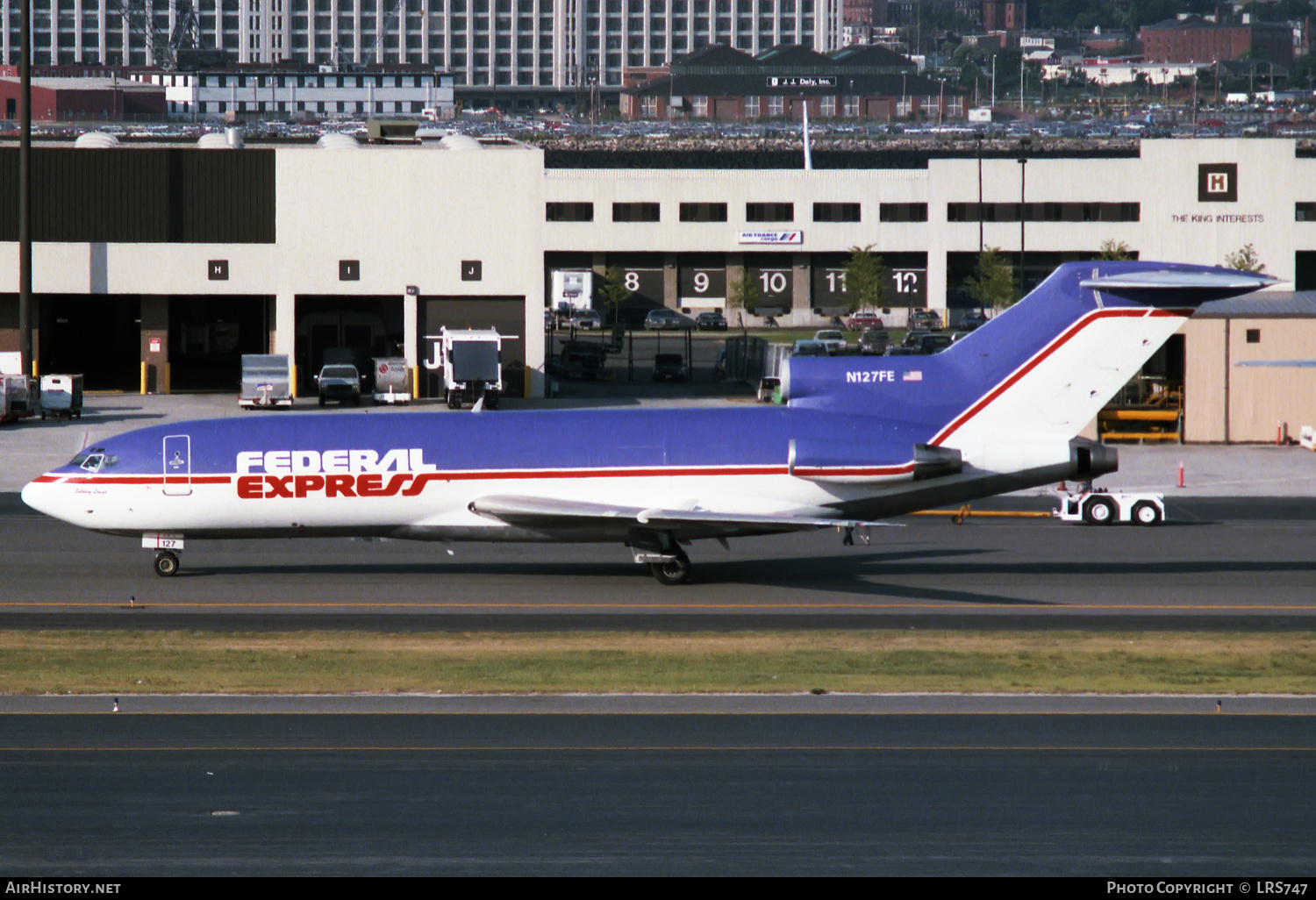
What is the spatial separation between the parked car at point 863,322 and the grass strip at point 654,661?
8712 centimetres

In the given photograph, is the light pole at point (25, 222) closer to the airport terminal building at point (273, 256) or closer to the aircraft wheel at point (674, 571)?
the airport terminal building at point (273, 256)

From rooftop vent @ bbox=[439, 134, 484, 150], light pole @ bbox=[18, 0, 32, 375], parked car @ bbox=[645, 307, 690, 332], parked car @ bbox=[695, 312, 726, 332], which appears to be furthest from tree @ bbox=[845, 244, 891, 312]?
light pole @ bbox=[18, 0, 32, 375]

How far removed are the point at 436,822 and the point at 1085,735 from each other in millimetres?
8889

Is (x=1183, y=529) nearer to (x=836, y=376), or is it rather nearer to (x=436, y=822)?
(x=836, y=376)

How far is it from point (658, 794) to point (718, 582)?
15.3 meters

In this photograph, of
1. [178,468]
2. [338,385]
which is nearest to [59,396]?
[338,385]

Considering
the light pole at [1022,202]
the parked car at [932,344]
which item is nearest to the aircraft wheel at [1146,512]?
the parked car at [932,344]

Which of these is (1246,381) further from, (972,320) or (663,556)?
(972,320)

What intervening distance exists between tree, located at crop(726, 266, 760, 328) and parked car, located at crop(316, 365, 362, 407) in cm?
5263

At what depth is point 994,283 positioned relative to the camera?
10469cm

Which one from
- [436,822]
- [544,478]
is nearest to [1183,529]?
[544,478]

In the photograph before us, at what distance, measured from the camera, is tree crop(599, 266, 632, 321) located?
115m

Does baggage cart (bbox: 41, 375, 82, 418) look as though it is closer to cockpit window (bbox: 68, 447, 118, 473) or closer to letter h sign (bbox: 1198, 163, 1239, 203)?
cockpit window (bbox: 68, 447, 118, 473)
